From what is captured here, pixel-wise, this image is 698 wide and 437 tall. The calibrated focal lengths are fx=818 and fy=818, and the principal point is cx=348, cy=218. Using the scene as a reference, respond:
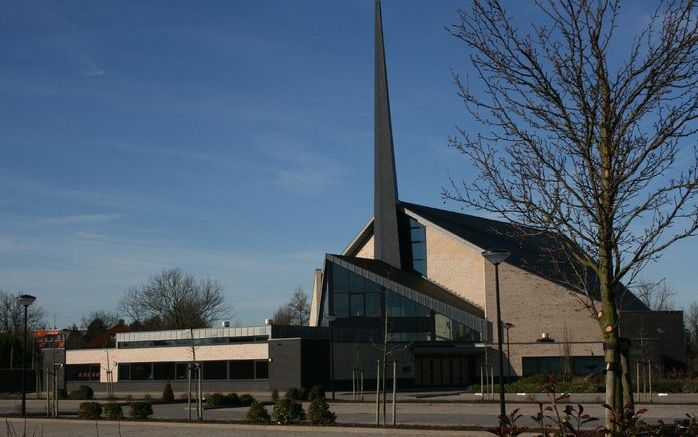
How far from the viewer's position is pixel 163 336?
164ft

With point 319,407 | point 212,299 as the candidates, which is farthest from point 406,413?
point 212,299

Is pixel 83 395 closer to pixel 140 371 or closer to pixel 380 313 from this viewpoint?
pixel 140 371

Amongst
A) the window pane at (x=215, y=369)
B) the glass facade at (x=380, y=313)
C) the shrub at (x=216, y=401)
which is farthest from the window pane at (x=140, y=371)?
the shrub at (x=216, y=401)

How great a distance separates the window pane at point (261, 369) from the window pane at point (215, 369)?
2.16m

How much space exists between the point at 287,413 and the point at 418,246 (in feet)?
110

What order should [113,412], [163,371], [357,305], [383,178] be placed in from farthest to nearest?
[383,178], [357,305], [163,371], [113,412]

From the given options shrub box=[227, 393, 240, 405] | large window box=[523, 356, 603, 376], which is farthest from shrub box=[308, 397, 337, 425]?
large window box=[523, 356, 603, 376]

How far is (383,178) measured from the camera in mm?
57188

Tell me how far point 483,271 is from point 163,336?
2016 cm

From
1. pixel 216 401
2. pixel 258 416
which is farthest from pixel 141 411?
pixel 216 401

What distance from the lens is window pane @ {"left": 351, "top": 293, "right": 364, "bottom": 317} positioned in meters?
50.6

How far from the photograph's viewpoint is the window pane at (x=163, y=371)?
161ft

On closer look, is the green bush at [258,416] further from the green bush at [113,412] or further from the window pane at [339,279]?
the window pane at [339,279]

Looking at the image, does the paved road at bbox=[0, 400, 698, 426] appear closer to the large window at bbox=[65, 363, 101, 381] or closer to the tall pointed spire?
the large window at bbox=[65, 363, 101, 381]
